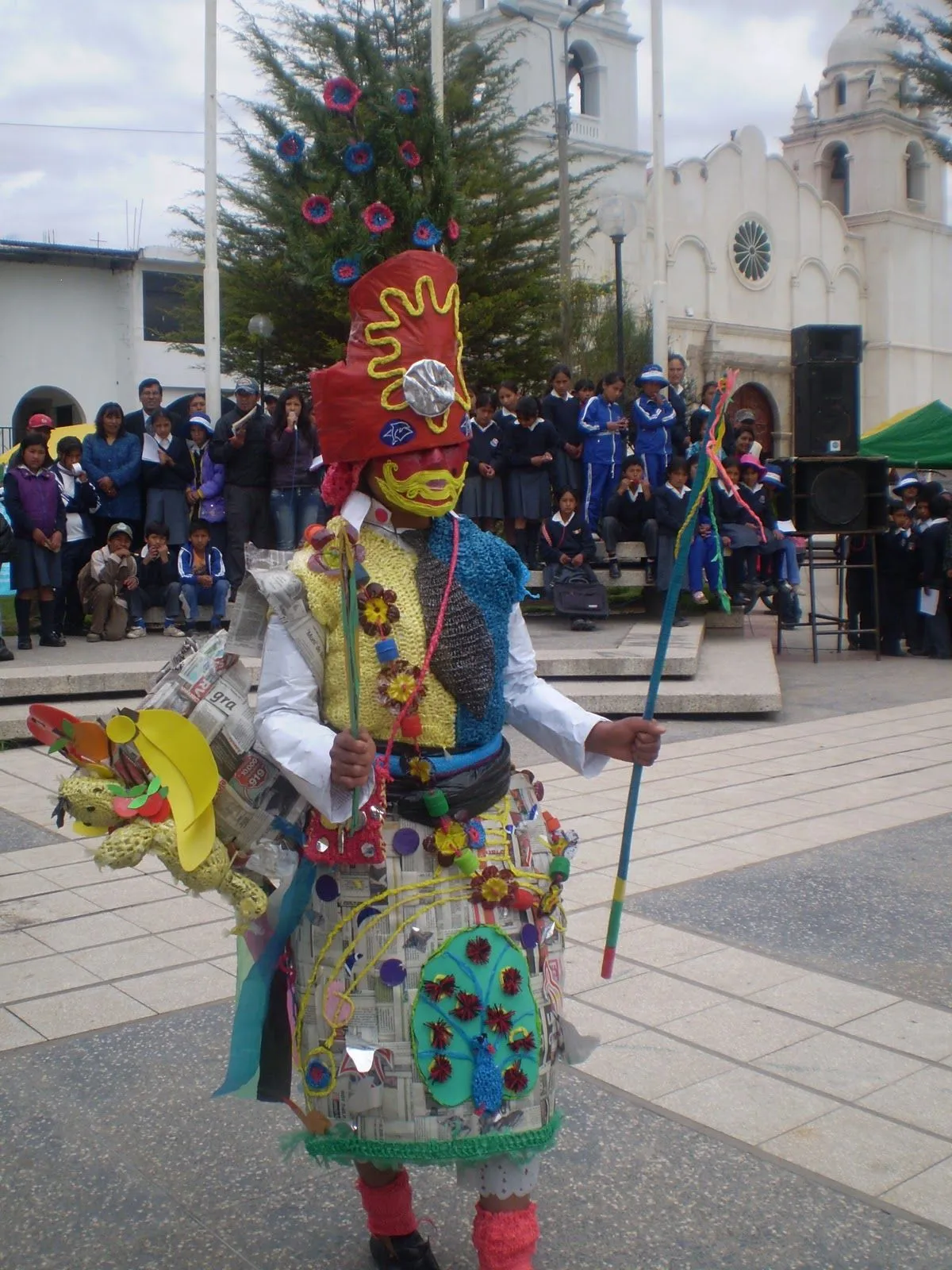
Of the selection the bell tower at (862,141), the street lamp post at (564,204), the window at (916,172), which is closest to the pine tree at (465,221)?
the street lamp post at (564,204)

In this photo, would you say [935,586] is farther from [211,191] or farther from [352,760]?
[352,760]

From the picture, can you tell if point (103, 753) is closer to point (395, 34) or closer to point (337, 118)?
point (337, 118)

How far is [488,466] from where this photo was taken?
43.0 feet

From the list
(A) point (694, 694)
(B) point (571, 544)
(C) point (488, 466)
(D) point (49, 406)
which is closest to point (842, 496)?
(B) point (571, 544)

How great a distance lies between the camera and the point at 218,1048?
4.12 metres

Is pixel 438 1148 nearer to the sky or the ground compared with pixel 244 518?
nearer to the ground

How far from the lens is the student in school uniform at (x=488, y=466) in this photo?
43.3ft

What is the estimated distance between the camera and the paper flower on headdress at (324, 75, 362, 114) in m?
2.89

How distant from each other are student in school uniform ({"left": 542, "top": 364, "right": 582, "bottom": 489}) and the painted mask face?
10625 millimetres

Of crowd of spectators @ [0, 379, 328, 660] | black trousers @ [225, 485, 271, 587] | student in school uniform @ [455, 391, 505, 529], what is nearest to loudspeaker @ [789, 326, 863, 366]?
student in school uniform @ [455, 391, 505, 529]

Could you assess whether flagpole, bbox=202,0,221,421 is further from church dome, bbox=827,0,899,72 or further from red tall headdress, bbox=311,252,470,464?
church dome, bbox=827,0,899,72

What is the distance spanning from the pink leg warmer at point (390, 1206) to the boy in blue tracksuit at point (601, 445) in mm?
10474

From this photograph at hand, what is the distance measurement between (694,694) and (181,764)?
7288 millimetres

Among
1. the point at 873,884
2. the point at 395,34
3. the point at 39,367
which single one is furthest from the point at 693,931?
the point at 39,367
